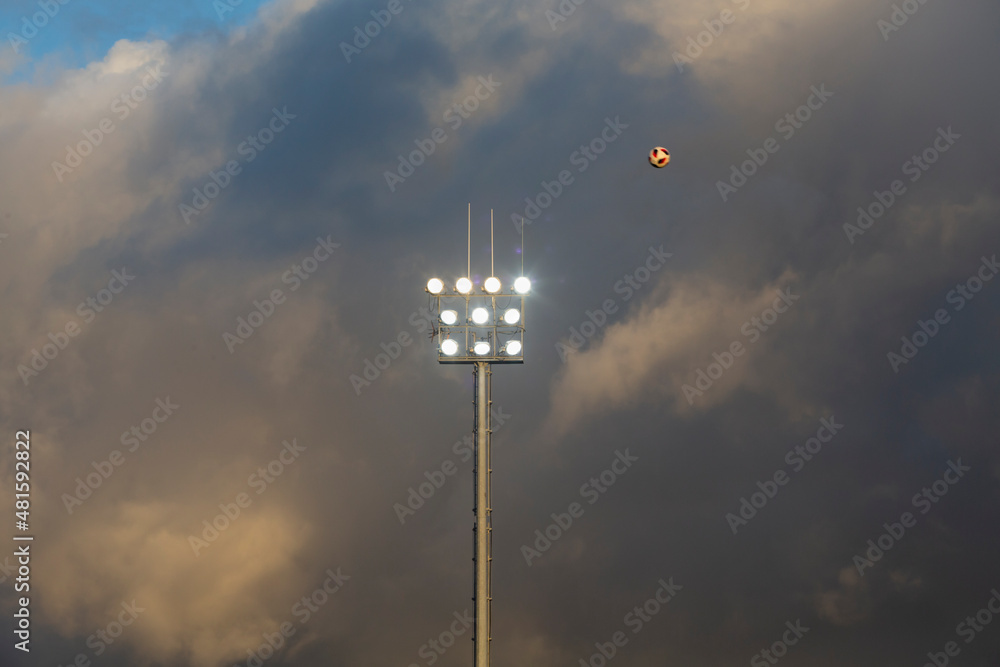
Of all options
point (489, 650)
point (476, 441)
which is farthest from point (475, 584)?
point (476, 441)

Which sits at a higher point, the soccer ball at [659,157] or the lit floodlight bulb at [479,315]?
the soccer ball at [659,157]

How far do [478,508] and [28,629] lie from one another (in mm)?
27400

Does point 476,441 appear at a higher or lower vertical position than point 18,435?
lower

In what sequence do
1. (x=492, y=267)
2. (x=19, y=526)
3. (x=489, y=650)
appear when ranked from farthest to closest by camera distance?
(x=19, y=526) → (x=492, y=267) → (x=489, y=650)

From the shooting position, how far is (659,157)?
45781 millimetres

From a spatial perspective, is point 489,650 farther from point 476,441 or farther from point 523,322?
point 523,322

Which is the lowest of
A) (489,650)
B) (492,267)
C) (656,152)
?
(489,650)

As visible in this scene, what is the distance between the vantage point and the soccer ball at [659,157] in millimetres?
45531

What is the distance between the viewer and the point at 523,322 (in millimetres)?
45438

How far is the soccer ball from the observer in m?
45.5

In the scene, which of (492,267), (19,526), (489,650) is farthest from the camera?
(19,526)

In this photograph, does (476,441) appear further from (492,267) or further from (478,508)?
(492,267)

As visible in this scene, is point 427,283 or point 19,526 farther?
point 19,526

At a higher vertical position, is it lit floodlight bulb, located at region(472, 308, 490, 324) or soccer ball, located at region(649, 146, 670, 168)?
soccer ball, located at region(649, 146, 670, 168)
